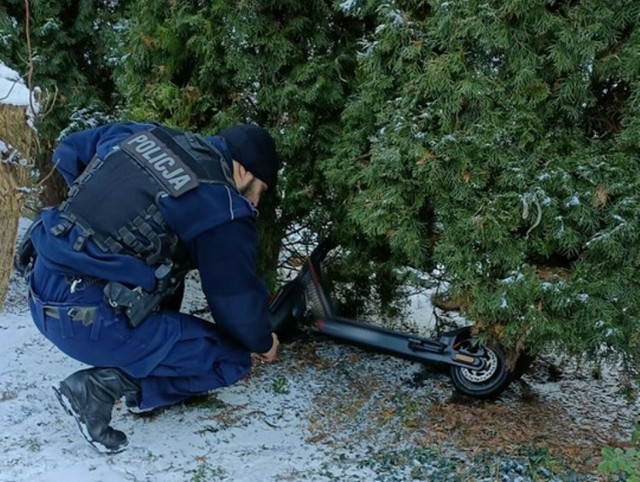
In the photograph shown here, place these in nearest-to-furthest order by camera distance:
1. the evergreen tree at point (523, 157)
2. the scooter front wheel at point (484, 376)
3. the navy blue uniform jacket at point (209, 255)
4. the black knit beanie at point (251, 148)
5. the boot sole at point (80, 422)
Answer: the evergreen tree at point (523, 157)
the navy blue uniform jacket at point (209, 255)
the boot sole at point (80, 422)
the black knit beanie at point (251, 148)
the scooter front wheel at point (484, 376)

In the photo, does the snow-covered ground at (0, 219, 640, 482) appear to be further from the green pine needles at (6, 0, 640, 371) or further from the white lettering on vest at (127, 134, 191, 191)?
the white lettering on vest at (127, 134, 191, 191)

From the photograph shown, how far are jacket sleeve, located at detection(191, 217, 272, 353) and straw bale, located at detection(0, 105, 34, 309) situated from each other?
1.60 meters

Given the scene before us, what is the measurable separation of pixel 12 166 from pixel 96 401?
1584 mm

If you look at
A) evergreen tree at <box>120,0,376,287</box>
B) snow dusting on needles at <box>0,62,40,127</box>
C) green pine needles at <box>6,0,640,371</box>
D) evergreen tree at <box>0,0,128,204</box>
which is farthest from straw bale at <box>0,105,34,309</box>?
green pine needles at <box>6,0,640,371</box>

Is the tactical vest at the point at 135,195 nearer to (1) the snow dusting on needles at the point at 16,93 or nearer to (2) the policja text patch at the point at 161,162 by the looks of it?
(2) the policja text patch at the point at 161,162

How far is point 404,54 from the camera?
2.65m

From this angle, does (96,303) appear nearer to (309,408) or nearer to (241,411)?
(241,411)

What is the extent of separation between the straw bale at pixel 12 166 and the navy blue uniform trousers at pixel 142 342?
106 centimetres

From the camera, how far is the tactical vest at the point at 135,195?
8.32 ft

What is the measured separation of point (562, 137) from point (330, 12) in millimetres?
1339

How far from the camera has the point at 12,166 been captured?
11.7 ft

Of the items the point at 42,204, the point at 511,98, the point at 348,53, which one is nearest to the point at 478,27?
the point at 511,98

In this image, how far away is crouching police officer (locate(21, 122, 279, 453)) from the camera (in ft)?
8.32

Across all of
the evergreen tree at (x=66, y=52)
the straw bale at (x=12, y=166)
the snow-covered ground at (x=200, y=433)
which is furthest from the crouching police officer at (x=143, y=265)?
the evergreen tree at (x=66, y=52)
